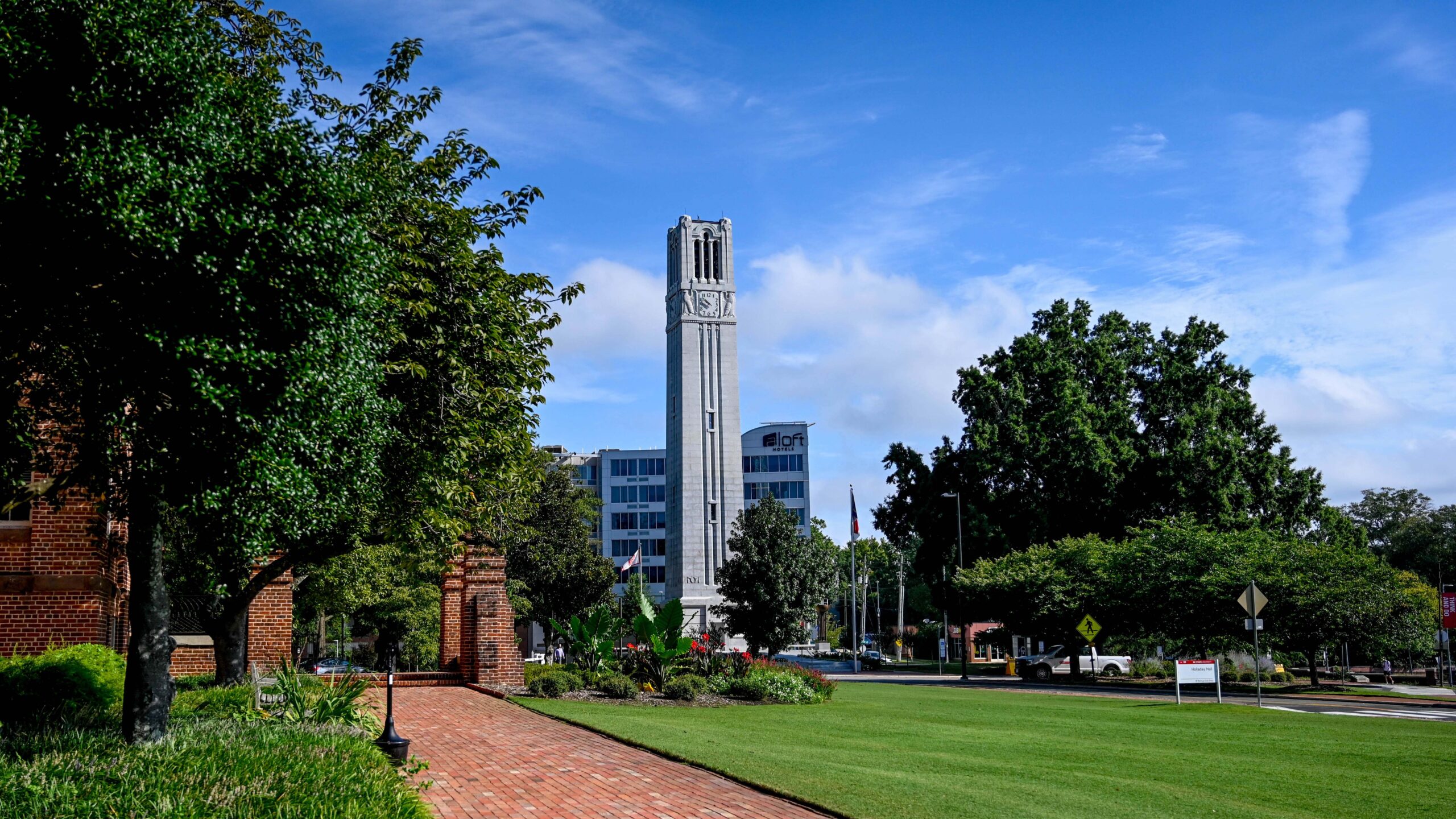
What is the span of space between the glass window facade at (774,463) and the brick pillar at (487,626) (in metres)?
72.9

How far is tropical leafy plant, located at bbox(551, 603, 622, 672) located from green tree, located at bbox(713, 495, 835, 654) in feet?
65.1

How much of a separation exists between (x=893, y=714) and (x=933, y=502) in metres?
30.7

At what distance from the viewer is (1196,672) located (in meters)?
28.1

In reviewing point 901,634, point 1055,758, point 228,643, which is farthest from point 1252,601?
point 901,634

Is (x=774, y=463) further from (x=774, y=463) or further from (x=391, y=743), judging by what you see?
(x=391, y=743)

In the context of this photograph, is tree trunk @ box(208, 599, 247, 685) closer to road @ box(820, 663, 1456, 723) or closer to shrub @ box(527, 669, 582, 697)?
shrub @ box(527, 669, 582, 697)

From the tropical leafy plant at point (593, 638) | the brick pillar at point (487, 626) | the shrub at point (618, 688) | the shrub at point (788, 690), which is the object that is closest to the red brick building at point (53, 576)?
the brick pillar at point (487, 626)

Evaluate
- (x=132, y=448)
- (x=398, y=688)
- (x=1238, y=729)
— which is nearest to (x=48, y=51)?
(x=132, y=448)

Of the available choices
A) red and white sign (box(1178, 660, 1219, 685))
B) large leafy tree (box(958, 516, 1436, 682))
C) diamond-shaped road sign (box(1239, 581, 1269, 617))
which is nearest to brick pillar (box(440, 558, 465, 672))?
diamond-shaped road sign (box(1239, 581, 1269, 617))

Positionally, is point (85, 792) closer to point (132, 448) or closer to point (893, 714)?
point (132, 448)

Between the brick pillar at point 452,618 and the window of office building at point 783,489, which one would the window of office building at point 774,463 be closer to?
the window of office building at point 783,489

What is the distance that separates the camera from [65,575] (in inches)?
614

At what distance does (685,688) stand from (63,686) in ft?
38.8

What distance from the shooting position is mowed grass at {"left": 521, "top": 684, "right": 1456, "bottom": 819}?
33.3 feet
